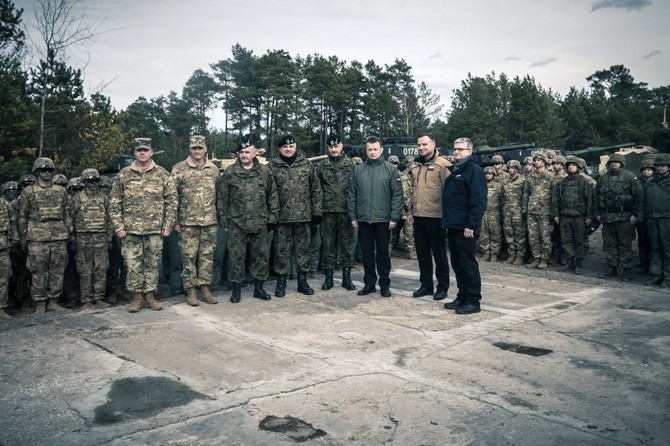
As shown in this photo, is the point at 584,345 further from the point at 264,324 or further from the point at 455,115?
the point at 455,115

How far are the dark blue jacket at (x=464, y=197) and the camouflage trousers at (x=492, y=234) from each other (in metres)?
5.03

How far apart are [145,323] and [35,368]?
1.45 meters

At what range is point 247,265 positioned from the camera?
27.2 feet

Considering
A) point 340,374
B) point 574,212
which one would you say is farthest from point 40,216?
point 574,212

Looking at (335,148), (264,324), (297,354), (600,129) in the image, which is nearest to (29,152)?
→ (335,148)

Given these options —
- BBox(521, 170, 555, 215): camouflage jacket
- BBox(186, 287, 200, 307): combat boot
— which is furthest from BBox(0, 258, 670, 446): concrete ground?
BBox(521, 170, 555, 215): camouflage jacket

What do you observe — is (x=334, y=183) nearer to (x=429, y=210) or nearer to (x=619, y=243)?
(x=429, y=210)

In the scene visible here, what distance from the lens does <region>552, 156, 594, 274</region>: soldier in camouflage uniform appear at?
982 centimetres

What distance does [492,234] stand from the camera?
36.9 ft

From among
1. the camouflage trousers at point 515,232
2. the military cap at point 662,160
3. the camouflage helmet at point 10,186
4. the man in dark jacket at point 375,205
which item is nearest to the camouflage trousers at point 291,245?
the man in dark jacket at point 375,205

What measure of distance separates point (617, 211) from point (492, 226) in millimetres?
2613

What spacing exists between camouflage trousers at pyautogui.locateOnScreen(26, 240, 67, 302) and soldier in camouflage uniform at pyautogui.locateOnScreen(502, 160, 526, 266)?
784 cm

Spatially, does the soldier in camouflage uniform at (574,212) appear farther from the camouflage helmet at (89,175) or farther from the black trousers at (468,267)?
the camouflage helmet at (89,175)

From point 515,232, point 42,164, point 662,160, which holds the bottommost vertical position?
point 515,232
